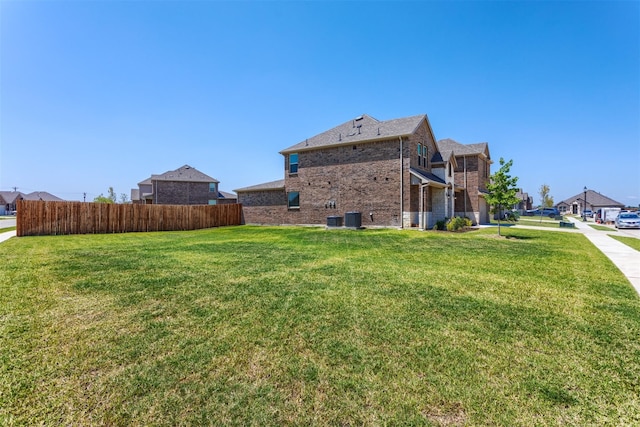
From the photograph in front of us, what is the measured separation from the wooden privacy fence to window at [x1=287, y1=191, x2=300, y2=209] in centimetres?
656

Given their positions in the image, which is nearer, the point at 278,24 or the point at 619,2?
the point at 619,2

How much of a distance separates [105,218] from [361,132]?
1955 cm

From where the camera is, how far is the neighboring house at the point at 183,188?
36.6 meters

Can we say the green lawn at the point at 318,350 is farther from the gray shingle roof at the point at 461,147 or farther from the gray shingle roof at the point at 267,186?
the gray shingle roof at the point at 461,147

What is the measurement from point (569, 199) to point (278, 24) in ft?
324

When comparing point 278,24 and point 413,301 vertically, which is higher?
point 278,24

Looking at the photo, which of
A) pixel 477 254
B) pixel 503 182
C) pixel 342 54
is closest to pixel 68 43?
pixel 342 54

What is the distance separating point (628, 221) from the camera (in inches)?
874

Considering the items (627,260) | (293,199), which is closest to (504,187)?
(627,260)

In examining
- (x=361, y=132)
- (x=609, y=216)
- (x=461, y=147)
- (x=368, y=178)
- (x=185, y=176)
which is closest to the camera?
(x=368, y=178)

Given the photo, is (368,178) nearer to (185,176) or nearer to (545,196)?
(185,176)

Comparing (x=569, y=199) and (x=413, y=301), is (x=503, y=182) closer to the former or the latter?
(x=413, y=301)

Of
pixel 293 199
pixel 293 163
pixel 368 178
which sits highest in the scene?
pixel 293 163

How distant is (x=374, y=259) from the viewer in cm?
827
